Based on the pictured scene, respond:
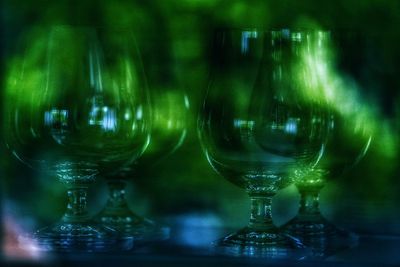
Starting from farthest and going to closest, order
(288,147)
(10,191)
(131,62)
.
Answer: (10,191) → (131,62) → (288,147)

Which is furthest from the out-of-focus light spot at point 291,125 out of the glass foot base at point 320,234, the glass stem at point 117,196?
the glass stem at point 117,196

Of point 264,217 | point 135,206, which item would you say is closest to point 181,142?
point 135,206

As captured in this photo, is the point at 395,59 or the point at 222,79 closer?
the point at 222,79

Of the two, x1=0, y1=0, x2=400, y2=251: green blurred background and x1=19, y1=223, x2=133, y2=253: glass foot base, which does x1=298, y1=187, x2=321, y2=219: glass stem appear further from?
x1=19, y1=223, x2=133, y2=253: glass foot base

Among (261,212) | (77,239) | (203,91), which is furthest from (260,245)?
(203,91)

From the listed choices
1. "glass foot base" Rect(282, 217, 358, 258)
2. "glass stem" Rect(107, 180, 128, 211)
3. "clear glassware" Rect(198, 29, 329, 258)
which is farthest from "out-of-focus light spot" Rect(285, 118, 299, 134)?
"glass stem" Rect(107, 180, 128, 211)

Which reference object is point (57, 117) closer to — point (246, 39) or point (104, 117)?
point (104, 117)

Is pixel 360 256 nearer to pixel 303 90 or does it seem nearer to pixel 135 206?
pixel 303 90
